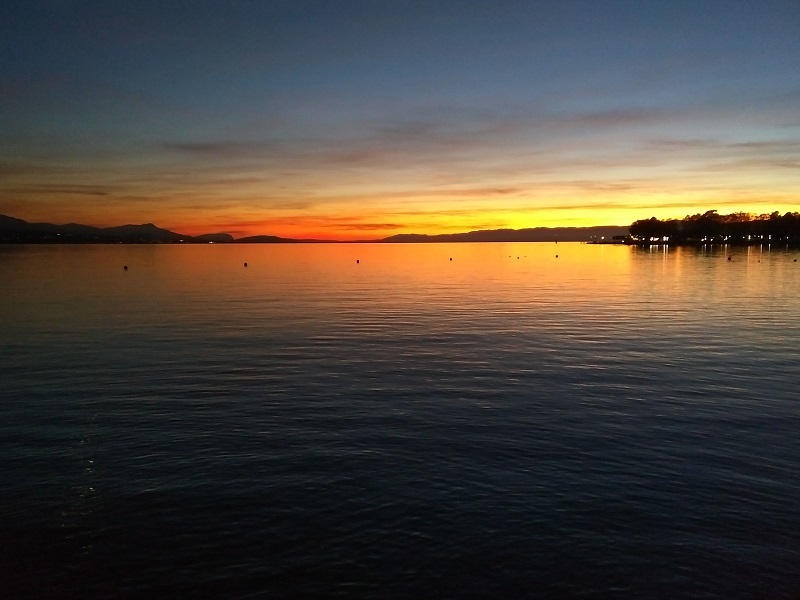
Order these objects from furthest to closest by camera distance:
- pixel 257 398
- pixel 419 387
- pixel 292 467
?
pixel 419 387 → pixel 257 398 → pixel 292 467

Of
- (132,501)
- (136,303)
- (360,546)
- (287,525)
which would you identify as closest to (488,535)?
(360,546)

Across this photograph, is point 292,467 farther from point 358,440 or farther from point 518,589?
point 518,589

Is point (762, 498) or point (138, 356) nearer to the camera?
point (762, 498)

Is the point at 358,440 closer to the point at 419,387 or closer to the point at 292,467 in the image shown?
the point at 292,467

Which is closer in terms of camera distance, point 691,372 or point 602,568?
point 602,568

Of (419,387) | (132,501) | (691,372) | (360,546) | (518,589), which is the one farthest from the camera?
(691,372)

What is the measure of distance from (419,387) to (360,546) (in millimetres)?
17798

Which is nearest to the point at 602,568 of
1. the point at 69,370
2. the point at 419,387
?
the point at 419,387

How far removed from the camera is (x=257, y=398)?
32.4 meters

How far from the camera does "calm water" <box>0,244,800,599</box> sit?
16.2 meters

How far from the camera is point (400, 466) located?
75.0 feet

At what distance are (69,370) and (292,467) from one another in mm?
24006

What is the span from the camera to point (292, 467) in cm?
2275

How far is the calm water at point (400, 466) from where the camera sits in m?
16.2
